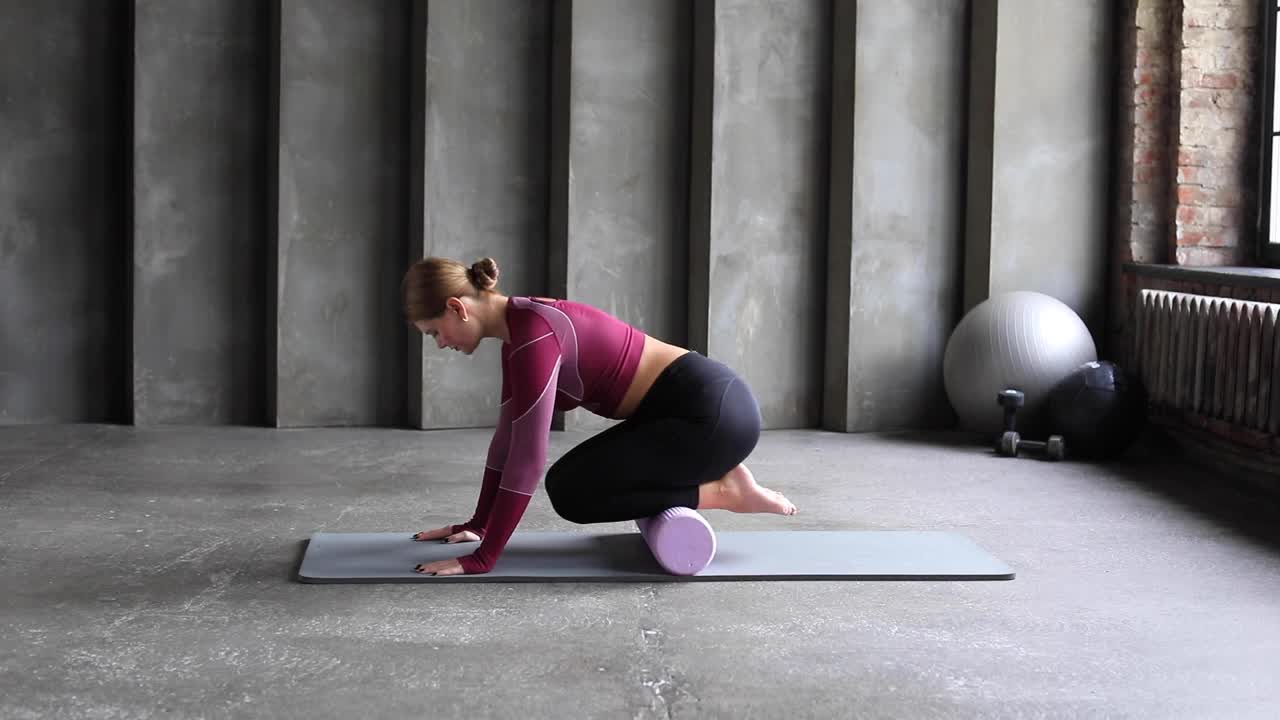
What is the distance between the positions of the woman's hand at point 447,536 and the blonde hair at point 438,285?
81 centimetres

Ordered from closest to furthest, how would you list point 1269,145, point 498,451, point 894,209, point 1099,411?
point 498,451, point 1099,411, point 1269,145, point 894,209

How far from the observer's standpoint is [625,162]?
708 centimetres

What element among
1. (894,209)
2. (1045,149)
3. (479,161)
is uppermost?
(1045,149)

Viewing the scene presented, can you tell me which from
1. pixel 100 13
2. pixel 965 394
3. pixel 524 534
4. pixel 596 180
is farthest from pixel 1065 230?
pixel 100 13

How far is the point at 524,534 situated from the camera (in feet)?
14.5

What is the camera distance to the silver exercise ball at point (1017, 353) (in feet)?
20.9

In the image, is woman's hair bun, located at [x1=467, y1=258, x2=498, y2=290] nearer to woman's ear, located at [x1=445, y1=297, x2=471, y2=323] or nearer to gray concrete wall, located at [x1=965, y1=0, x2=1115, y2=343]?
woman's ear, located at [x1=445, y1=297, x2=471, y2=323]

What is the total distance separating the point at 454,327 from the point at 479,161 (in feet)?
11.2

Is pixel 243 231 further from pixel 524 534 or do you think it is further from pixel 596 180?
pixel 524 534

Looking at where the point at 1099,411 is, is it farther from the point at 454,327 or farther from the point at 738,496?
the point at 454,327

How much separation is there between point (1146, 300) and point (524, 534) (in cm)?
369

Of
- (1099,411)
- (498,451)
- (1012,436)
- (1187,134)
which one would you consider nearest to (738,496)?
(498,451)

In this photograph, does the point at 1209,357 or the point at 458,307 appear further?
the point at 1209,357

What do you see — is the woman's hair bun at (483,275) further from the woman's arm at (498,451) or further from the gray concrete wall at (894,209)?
the gray concrete wall at (894,209)
